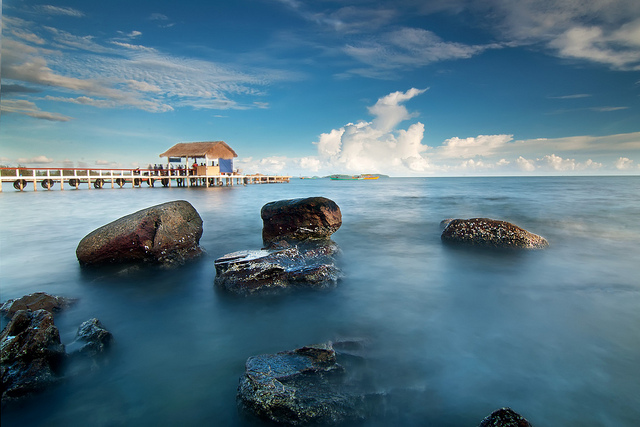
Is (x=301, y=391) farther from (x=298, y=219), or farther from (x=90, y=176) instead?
(x=90, y=176)

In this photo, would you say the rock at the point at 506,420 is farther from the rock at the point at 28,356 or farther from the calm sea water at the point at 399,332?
the rock at the point at 28,356

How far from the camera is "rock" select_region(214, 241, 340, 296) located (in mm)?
5230

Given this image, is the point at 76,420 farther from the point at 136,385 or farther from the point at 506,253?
the point at 506,253

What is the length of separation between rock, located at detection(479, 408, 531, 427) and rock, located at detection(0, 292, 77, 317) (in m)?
5.46

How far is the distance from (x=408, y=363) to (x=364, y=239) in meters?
6.58

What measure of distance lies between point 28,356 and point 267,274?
3.03m

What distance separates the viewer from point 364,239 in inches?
390

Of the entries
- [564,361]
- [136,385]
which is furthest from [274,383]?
[564,361]

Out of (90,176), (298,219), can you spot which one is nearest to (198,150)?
(90,176)

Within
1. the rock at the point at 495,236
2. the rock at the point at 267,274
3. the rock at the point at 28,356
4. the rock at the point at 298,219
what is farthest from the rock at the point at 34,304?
the rock at the point at 495,236

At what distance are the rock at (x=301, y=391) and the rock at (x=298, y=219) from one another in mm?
5094

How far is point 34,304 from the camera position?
4301 millimetres

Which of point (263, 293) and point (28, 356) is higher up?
point (28, 356)

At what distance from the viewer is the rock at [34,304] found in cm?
417
